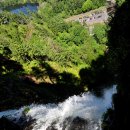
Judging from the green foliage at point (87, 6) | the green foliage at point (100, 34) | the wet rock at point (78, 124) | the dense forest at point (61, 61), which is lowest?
the wet rock at point (78, 124)

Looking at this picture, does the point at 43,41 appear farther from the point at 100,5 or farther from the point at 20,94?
the point at 100,5

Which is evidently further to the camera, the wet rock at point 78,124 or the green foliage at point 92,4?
the green foliage at point 92,4

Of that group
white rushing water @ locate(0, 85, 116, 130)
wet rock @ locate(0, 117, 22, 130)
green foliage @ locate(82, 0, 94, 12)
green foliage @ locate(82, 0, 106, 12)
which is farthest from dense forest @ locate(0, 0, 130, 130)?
green foliage @ locate(82, 0, 106, 12)

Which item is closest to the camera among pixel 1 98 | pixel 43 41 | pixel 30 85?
pixel 1 98


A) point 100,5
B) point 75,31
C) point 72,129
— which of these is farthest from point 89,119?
point 100,5

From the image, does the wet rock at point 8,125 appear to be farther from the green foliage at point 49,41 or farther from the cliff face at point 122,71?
the green foliage at point 49,41

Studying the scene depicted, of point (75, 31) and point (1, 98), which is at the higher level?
point (75, 31)

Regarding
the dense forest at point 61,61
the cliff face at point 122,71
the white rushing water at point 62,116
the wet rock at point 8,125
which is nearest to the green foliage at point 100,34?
the dense forest at point 61,61

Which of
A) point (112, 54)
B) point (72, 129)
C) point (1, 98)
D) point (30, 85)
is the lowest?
point (72, 129)

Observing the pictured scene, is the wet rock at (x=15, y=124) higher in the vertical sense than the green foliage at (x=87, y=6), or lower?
lower
